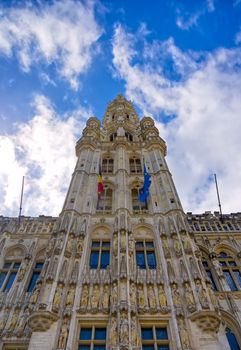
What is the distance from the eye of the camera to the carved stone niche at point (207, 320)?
49.3 feet

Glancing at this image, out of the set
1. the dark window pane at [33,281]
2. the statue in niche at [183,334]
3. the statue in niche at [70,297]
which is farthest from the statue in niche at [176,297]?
the dark window pane at [33,281]

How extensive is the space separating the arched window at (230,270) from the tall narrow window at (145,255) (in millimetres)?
5316

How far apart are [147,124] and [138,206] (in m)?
17.0

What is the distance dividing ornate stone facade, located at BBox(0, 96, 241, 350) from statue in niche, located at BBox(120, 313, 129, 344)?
0.15 ft

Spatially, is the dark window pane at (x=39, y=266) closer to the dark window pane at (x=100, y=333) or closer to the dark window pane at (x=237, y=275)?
the dark window pane at (x=100, y=333)

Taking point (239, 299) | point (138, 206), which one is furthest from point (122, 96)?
point (239, 299)

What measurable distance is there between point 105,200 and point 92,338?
1316 cm

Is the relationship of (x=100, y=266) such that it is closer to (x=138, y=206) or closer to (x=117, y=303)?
(x=117, y=303)

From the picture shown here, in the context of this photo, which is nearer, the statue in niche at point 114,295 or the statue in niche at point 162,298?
the statue in niche at point 114,295

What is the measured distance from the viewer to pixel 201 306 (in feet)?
51.5

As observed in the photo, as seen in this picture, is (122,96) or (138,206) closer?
(138,206)

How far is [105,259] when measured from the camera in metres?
20.2

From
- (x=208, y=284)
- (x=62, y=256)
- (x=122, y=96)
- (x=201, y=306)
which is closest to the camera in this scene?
(x=201, y=306)

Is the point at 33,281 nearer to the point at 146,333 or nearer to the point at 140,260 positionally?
the point at 140,260
